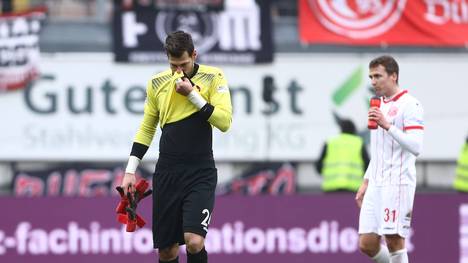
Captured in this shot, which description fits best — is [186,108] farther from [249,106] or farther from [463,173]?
[249,106]

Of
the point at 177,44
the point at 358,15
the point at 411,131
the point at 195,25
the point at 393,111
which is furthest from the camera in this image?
the point at 358,15

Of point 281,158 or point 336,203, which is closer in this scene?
point 336,203

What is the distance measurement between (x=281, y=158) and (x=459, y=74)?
3.08 metres

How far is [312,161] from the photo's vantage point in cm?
1747

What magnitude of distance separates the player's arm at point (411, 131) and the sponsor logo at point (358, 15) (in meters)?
9.38

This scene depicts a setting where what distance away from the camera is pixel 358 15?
687 inches

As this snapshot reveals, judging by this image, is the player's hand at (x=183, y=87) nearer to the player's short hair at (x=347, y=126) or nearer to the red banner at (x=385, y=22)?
the player's short hair at (x=347, y=126)

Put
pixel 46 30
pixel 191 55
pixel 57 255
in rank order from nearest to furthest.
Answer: pixel 191 55
pixel 57 255
pixel 46 30

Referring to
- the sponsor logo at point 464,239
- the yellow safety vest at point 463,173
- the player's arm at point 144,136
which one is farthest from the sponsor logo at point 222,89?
the yellow safety vest at point 463,173

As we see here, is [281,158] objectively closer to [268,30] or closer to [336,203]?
[268,30]

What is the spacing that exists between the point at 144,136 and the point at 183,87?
764 mm

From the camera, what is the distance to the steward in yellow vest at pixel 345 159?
43.3 feet

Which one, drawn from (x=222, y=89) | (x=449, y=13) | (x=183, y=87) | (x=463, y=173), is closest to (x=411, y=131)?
(x=222, y=89)

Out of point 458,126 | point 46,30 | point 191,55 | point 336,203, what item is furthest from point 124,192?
point 458,126
